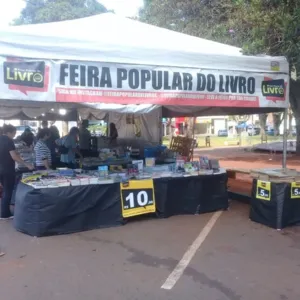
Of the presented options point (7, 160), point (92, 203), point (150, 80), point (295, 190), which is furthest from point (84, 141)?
point (295, 190)

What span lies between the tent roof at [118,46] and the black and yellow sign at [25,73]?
A: 122 mm

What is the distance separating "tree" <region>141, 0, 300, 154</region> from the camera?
7.67 m

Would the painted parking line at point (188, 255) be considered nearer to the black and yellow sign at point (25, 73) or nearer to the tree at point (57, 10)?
the black and yellow sign at point (25, 73)

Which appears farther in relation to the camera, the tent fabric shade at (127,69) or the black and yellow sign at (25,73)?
the tent fabric shade at (127,69)

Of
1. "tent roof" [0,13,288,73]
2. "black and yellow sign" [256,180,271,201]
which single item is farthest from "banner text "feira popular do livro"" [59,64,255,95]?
"black and yellow sign" [256,180,271,201]

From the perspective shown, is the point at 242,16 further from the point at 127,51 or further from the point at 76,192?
the point at 76,192

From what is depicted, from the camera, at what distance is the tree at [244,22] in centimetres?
767

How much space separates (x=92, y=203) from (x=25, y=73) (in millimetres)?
2167

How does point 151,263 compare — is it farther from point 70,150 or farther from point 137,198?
point 70,150

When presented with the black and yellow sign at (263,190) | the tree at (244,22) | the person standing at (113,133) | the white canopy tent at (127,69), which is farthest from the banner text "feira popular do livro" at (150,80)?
the person standing at (113,133)

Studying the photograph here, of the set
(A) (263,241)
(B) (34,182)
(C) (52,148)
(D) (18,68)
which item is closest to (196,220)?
(A) (263,241)

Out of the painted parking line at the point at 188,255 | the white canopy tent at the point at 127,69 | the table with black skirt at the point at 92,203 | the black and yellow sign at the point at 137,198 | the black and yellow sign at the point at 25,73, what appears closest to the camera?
the painted parking line at the point at 188,255

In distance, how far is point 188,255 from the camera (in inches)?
195

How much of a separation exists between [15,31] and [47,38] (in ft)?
1.35
